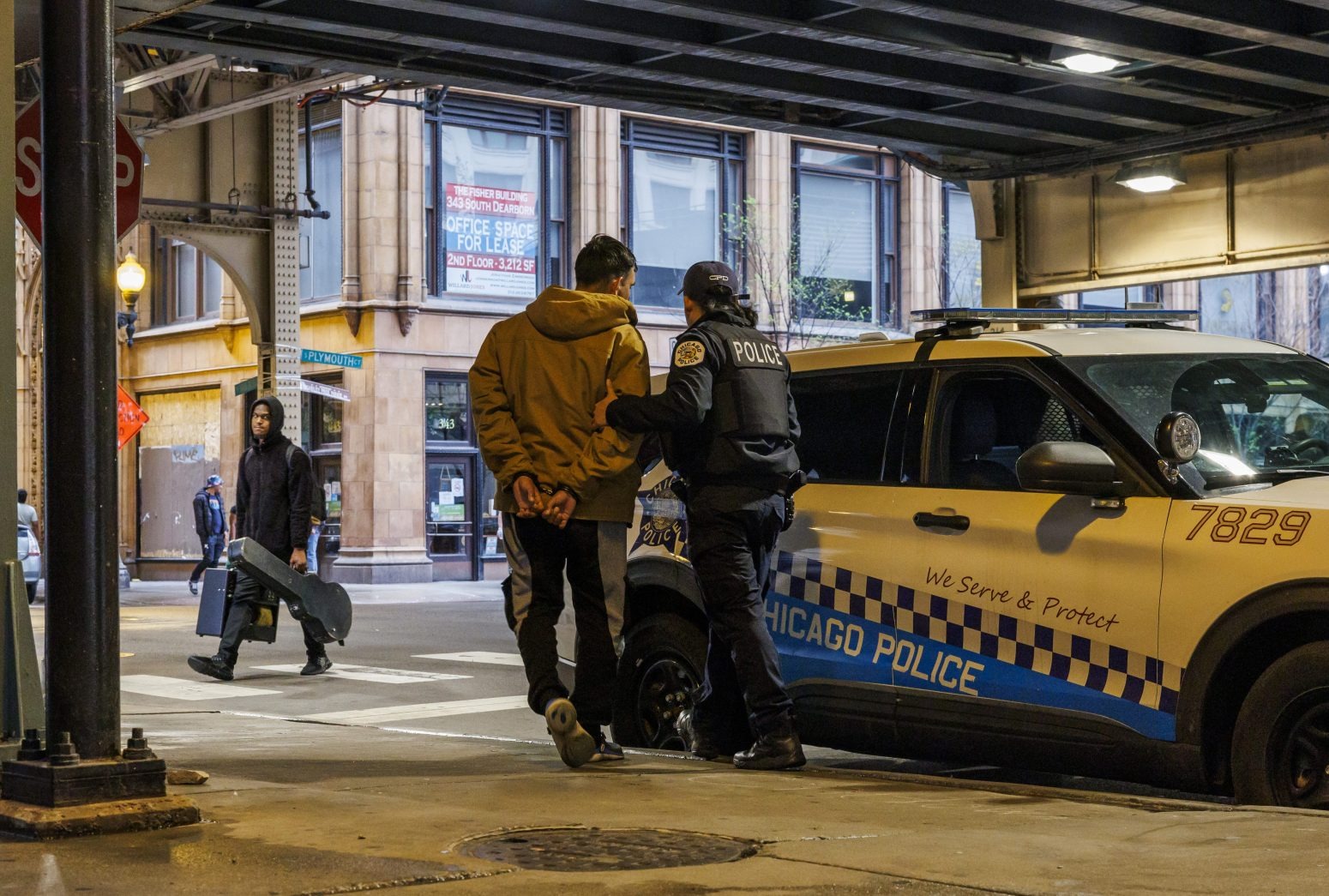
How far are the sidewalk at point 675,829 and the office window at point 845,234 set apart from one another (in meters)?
31.7

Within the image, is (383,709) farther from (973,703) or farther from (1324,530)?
(1324,530)

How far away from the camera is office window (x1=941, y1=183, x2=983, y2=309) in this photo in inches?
1585

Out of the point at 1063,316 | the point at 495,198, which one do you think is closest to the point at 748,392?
the point at 1063,316

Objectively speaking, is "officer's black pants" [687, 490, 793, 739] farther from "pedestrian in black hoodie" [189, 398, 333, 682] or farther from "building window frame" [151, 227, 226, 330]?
"building window frame" [151, 227, 226, 330]

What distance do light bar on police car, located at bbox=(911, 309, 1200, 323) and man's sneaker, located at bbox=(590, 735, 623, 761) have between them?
203 centimetres

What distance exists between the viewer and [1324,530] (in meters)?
5.41

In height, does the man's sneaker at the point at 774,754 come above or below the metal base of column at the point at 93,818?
below

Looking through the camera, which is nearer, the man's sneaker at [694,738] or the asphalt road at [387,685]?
the man's sneaker at [694,738]

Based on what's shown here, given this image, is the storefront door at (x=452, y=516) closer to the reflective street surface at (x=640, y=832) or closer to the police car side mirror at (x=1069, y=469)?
the reflective street surface at (x=640, y=832)

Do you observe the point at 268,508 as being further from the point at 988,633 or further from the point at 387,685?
Result: the point at 988,633

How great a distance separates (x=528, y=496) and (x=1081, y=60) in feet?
24.8

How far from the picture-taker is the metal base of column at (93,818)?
4820 mm

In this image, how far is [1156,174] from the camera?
14867 millimetres

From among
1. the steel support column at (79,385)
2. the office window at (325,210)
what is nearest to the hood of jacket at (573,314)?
the steel support column at (79,385)
